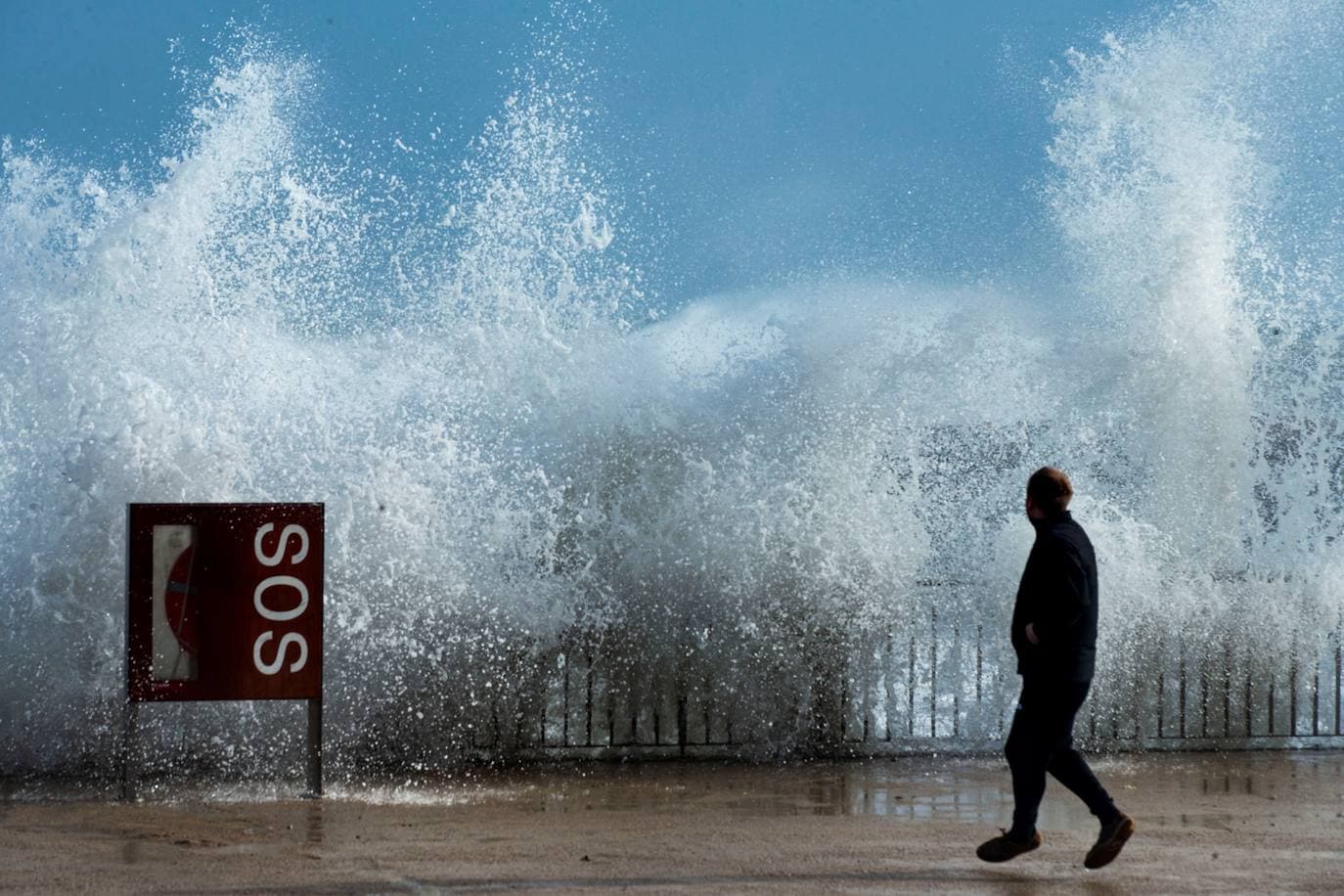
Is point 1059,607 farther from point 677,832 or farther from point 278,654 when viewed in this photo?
point 278,654

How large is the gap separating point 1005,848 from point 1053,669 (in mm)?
880

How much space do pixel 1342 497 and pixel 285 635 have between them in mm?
15845

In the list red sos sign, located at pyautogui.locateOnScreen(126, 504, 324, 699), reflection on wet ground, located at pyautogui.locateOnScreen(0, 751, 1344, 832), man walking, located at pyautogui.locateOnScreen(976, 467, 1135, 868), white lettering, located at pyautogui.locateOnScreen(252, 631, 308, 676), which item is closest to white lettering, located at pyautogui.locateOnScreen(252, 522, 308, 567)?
red sos sign, located at pyautogui.locateOnScreen(126, 504, 324, 699)

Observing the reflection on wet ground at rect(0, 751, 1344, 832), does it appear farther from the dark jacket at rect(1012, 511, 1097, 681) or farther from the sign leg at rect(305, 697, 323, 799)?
the dark jacket at rect(1012, 511, 1097, 681)

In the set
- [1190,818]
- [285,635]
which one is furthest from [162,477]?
[1190,818]

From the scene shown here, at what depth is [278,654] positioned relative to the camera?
9.06 m

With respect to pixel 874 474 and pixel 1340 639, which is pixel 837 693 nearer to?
pixel 874 474

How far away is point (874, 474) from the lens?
1381 cm

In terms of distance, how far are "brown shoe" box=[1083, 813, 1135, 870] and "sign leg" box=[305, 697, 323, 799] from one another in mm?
4495

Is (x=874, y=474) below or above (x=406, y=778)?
above

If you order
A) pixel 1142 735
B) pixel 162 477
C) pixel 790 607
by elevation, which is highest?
pixel 162 477

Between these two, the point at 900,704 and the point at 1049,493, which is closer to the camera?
the point at 1049,493

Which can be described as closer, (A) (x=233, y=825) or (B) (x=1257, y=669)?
(A) (x=233, y=825)

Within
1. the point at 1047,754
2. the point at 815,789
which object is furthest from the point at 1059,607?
the point at 815,789
